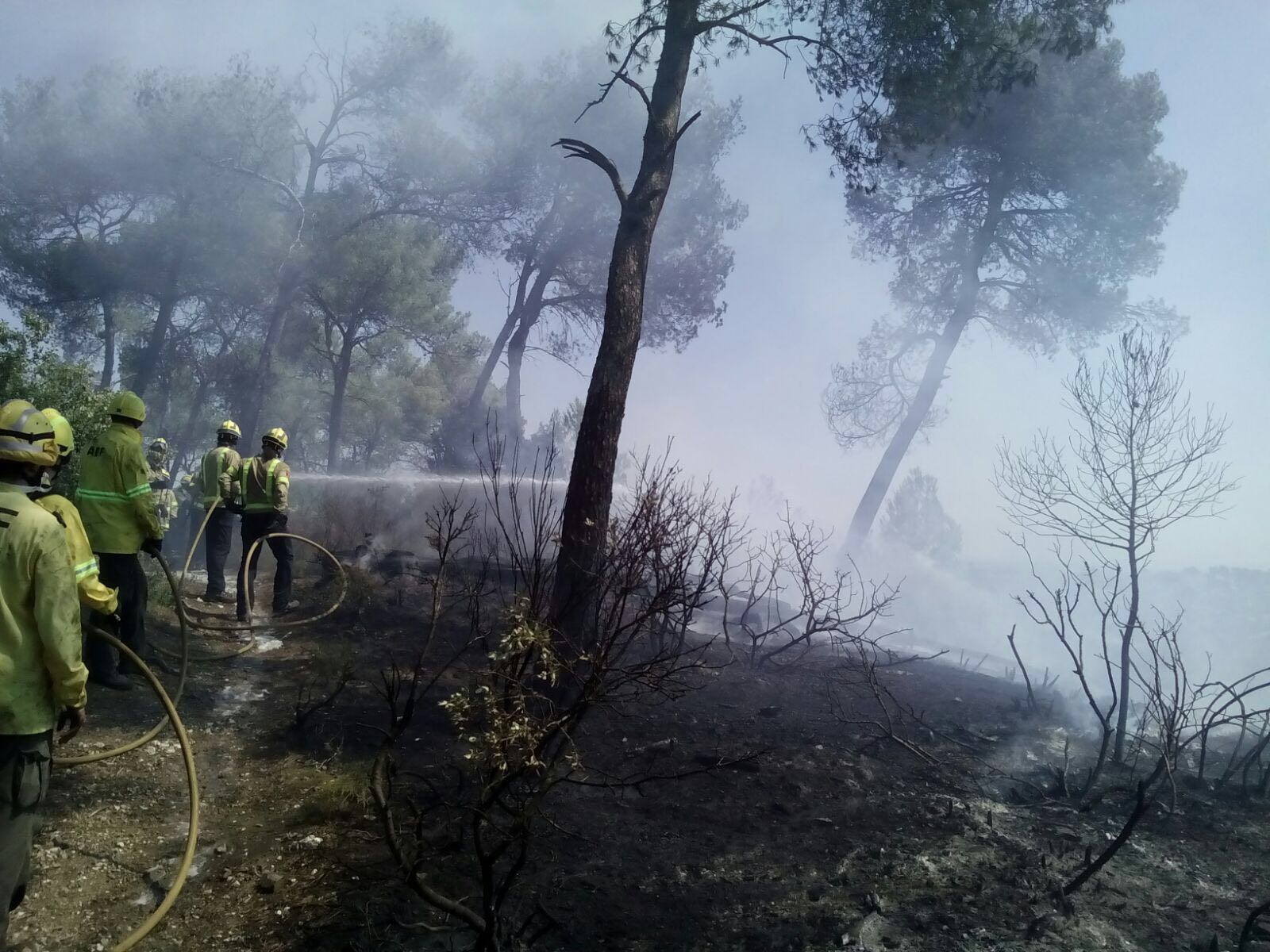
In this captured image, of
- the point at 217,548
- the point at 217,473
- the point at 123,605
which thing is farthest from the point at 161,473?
the point at 123,605

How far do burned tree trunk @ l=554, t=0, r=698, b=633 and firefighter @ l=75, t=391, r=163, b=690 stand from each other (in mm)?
2940

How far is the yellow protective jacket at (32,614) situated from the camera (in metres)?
2.35

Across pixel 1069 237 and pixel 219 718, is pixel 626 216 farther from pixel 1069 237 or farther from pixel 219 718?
pixel 1069 237

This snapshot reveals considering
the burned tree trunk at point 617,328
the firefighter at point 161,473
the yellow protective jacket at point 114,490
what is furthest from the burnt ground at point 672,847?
the firefighter at point 161,473

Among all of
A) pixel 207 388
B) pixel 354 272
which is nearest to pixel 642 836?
pixel 354 272

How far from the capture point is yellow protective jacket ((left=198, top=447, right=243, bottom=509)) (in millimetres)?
7391

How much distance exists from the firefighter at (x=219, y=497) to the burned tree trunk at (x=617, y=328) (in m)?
3.83

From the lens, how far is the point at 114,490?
4.93 m

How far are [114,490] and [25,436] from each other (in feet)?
9.54

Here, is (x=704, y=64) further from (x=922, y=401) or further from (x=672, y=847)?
(x=922, y=401)

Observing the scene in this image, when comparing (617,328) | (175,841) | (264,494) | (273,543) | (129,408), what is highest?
(617,328)

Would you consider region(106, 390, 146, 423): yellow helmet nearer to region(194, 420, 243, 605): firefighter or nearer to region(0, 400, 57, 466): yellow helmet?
region(194, 420, 243, 605): firefighter

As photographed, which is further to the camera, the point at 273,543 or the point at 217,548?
the point at 217,548

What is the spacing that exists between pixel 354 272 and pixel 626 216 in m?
16.3
